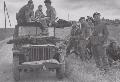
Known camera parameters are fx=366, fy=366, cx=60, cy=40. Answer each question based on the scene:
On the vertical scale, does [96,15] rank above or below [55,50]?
above

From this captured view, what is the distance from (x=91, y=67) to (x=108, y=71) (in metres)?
1.26

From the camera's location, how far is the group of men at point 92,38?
1472 cm

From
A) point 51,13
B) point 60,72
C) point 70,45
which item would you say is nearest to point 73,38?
point 70,45

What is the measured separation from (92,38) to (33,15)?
9.92 ft

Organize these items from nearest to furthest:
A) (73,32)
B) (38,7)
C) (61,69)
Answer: (61,69) → (38,7) → (73,32)

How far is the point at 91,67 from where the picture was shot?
15.2 metres

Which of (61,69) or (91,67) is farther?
(91,67)

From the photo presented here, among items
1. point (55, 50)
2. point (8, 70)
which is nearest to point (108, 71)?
point (55, 50)

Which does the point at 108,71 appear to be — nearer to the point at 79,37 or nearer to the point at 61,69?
the point at 61,69

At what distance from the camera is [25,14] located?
16.1 meters

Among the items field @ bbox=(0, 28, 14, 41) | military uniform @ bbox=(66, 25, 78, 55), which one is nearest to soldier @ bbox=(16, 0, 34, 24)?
military uniform @ bbox=(66, 25, 78, 55)

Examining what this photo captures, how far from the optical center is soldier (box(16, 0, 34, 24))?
52.4 feet

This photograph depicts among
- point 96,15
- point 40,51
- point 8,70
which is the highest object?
point 96,15

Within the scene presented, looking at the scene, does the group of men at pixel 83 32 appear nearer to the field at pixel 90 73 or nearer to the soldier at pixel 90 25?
the soldier at pixel 90 25
